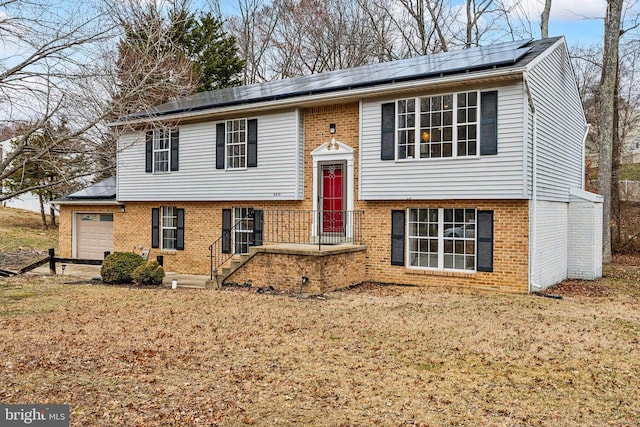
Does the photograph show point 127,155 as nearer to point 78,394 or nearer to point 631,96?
Answer: point 78,394

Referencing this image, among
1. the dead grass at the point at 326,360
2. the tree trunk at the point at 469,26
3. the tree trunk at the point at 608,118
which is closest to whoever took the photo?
the dead grass at the point at 326,360

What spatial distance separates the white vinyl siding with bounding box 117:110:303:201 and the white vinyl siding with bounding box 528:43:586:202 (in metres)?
6.18

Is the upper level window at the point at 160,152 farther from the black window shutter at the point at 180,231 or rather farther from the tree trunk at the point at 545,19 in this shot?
the tree trunk at the point at 545,19

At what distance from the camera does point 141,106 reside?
1072 centimetres

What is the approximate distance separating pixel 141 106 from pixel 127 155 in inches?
318

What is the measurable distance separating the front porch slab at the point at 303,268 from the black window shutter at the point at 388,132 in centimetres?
245

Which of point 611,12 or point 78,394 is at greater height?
point 611,12

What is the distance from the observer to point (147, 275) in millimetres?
13719

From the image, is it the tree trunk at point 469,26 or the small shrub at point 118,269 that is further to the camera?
the tree trunk at point 469,26

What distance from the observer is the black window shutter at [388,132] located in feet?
41.9

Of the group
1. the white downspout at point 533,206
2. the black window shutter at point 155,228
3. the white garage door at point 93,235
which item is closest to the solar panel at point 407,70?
the white downspout at point 533,206

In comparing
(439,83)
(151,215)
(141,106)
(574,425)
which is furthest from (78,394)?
(151,215)

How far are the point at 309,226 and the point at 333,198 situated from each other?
3.41ft

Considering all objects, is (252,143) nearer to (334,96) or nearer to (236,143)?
(236,143)
